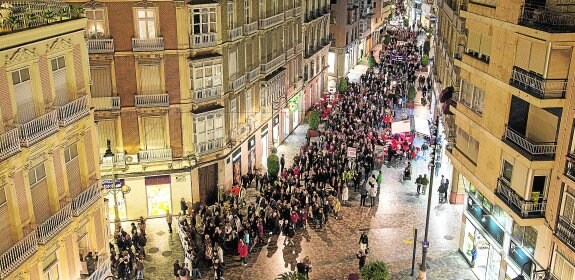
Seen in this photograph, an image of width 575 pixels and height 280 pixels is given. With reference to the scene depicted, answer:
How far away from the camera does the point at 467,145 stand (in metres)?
27.7

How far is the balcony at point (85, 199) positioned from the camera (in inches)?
843

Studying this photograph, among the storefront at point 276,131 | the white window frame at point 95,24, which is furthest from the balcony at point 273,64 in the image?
the white window frame at point 95,24

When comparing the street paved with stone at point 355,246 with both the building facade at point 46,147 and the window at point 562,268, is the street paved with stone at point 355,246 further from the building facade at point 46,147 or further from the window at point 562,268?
the building facade at point 46,147

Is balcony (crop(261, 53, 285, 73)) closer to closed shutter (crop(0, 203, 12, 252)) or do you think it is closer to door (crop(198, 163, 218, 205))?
door (crop(198, 163, 218, 205))

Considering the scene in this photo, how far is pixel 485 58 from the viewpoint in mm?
25469

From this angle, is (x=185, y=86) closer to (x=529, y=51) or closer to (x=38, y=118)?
(x=38, y=118)

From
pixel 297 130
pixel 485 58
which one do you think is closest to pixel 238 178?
pixel 297 130

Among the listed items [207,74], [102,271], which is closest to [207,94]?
[207,74]

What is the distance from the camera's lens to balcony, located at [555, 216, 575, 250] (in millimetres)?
20375

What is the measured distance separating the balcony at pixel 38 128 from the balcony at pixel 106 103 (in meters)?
11.7

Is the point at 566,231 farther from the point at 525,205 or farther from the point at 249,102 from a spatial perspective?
the point at 249,102

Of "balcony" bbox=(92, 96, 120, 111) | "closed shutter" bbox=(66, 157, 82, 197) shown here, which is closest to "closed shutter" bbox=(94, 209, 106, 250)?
"closed shutter" bbox=(66, 157, 82, 197)

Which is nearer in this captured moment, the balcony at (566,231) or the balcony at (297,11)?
the balcony at (566,231)

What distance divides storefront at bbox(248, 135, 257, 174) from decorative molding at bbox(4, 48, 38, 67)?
22.7 metres
